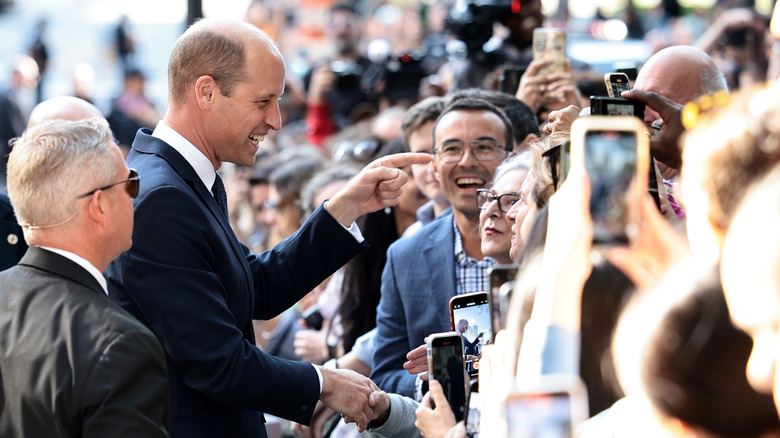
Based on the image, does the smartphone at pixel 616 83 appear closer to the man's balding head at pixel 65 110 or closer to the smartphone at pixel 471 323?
the smartphone at pixel 471 323

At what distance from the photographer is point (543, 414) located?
1.85 metres

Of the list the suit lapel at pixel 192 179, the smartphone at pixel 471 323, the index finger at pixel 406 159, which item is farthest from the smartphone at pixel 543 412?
the index finger at pixel 406 159

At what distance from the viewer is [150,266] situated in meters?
2.79

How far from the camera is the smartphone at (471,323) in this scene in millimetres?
2758

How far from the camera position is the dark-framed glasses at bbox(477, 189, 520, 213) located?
3.40 m

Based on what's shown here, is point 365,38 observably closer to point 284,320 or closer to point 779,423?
point 284,320

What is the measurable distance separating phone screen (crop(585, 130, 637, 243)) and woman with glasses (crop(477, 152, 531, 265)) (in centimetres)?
146

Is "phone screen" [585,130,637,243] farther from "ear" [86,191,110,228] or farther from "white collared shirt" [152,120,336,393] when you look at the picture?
"white collared shirt" [152,120,336,393]

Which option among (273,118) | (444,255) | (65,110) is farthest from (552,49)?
(65,110)

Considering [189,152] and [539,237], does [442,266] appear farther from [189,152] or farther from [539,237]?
[539,237]

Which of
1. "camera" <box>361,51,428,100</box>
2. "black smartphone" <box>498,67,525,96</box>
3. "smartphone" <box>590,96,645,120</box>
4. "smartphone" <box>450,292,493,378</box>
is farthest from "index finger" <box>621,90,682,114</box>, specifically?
"camera" <box>361,51,428,100</box>

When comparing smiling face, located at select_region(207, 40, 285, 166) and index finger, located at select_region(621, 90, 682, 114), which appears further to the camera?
smiling face, located at select_region(207, 40, 285, 166)

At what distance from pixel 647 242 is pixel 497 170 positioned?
6.05 ft

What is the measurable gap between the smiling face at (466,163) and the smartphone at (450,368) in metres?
1.46
